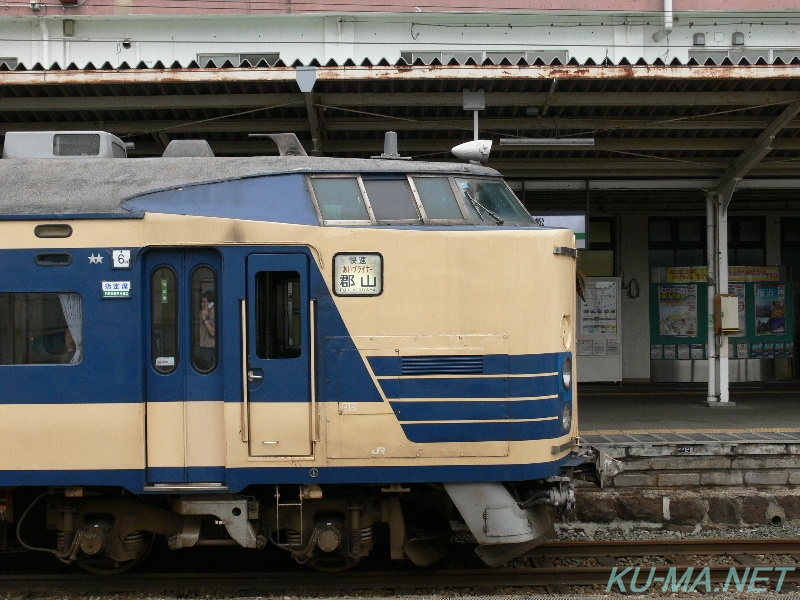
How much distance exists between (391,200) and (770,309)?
1301 centimetres

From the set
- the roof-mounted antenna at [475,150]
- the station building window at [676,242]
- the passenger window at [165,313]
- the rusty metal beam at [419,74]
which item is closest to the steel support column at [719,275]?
the rusty metal beam at [419,74]

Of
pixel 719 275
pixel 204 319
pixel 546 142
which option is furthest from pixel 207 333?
pixel 719 275

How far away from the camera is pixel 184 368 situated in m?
5.50

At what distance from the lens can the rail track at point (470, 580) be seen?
6.21 meters

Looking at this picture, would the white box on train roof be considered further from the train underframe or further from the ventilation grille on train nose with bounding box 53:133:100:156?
the train underframe

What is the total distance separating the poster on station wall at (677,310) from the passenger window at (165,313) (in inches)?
502

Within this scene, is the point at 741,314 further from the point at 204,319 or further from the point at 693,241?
the point at 204,319

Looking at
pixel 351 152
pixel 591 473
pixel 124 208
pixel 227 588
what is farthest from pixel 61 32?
pixel 591 473

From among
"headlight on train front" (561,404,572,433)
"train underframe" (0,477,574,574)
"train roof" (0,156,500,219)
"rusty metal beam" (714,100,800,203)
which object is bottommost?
"train underframe" (0,477,574,574)

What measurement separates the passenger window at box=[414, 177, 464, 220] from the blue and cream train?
148 millimetres

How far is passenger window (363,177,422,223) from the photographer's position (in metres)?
5.66

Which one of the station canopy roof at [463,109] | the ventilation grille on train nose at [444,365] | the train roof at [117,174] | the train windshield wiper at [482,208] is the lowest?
the ventilation grille on train nose at [444,365]

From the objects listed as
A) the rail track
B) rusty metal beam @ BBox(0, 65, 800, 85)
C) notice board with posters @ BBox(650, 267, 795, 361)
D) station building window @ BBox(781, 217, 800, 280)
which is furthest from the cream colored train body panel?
station building window @ BBox(781, 217, 800, 280)

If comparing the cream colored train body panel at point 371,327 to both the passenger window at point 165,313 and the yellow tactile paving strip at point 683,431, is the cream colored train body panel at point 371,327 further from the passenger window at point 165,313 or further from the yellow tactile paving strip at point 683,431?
the yellow tactile paving strip at point 683,431
